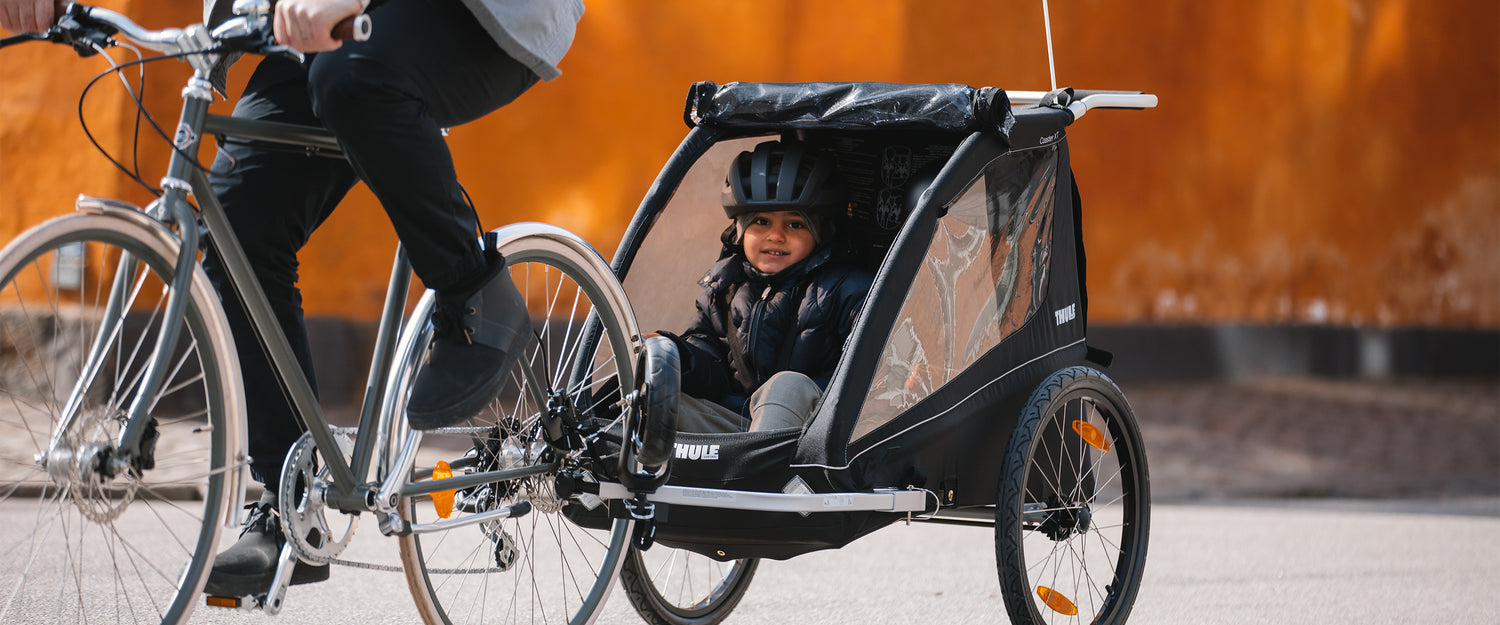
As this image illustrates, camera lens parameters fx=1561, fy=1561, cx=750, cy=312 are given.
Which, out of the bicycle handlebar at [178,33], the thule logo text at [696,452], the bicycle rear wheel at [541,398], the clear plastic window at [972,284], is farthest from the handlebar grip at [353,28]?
the clear plastic window at [972,284]

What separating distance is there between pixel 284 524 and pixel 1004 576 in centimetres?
155

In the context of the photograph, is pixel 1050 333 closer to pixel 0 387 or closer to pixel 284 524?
pixel 284 524

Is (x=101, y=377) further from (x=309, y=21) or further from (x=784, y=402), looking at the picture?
(x=784, y=402)

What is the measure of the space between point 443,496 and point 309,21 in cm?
106

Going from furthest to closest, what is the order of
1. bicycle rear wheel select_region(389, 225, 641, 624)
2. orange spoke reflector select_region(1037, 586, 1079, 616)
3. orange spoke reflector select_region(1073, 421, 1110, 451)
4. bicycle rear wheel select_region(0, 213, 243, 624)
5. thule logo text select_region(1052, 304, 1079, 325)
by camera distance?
1. thule logo text select_region(1052, 304, 1079, 325)
2. orange spoke reflector select_region(1073, 421, 1110, 451)
3. orange spoke reflector select_region(1037, 586, 1079, 616)
4. bicycle rear wheel select_region(389, 225, 641, 624)
5. bicycle rear wheel select_region(0, 213, 243, 624)

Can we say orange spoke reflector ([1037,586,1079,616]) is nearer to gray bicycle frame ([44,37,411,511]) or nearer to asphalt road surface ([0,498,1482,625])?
asphalt road surface ([0,498,1482,625])

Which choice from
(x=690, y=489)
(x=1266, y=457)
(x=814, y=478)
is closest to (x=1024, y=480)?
(x=814, y=478)

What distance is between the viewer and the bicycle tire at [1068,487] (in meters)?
3.41

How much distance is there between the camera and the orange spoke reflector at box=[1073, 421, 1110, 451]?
3.79 meters

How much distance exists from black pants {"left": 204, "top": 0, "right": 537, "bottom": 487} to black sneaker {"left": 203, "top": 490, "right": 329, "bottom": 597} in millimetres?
88

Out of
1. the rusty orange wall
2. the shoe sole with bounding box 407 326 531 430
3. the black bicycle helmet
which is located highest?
the rusty orange wall

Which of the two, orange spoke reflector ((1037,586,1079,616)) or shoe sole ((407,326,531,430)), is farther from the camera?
orange spoke reflector ((1037,586,1079,616))

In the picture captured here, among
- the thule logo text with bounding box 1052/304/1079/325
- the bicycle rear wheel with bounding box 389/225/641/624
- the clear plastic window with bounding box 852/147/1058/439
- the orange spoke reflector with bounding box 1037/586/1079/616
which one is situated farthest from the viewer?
the thule logo text with bounding box 1052/304/1079/325

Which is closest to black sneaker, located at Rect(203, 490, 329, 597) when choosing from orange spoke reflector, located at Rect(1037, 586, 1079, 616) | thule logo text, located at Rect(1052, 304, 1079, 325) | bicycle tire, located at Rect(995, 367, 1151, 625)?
bicycle tire, located at Rect(995, 367, 1151, 625)
